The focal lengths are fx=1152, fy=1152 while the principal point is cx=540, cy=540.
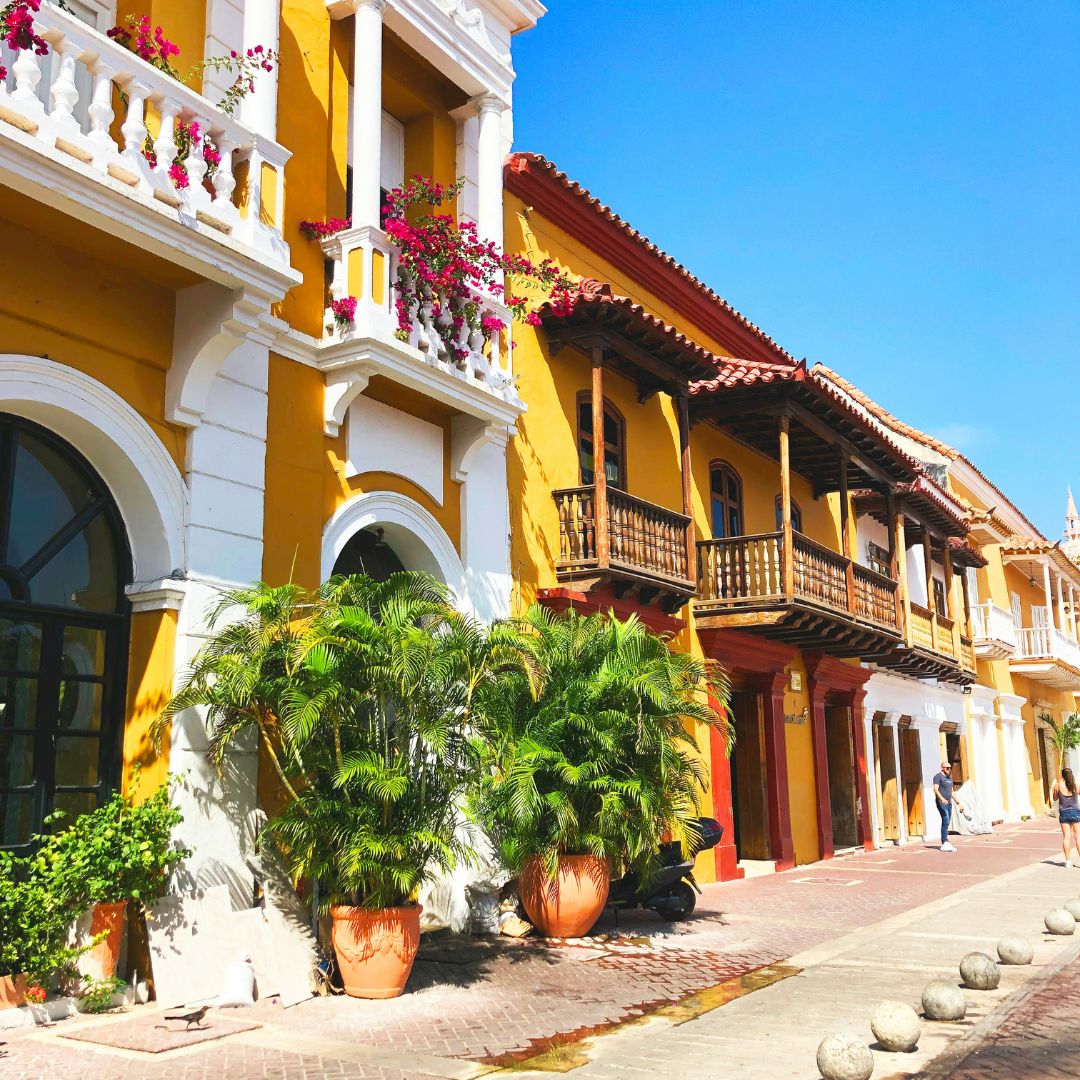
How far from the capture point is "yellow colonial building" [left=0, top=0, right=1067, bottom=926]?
7.35 m

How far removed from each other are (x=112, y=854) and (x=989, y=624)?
27524 millimetres

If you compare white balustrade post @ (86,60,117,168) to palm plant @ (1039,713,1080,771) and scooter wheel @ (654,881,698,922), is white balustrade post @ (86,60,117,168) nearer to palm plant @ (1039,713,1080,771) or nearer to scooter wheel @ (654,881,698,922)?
scooter wheel @ (654,881,698,922)

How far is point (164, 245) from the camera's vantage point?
7.38 m

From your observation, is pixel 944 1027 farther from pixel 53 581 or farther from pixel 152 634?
pixel 53 581

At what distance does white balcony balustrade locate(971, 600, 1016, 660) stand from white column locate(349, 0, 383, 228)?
75.0 feet

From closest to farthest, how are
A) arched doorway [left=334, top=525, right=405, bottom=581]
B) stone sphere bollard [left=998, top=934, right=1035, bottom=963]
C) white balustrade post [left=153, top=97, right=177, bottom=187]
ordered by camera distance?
white balustrade post [left=153, top=97, right=177, bottom=187] → stone sphere bollard [left=998, top=934, right=1035, bottom=963] → arched doorway [left=334, top=525, right=405, bottom=581]

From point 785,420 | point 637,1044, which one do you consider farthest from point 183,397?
point 785,420

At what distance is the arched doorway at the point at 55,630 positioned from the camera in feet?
23.8

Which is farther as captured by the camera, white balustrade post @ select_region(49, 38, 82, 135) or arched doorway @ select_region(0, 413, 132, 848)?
arched doorway @ select_region(0, 413, 132, 848)

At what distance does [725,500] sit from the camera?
17.6 metres

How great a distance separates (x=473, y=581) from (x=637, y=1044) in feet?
18.3

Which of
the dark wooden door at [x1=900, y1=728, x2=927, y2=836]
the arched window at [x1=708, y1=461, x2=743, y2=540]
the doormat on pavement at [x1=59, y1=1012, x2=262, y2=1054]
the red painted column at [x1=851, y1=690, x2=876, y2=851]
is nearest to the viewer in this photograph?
the doormat on pavement at [x1=59, y1=1012, x2=262, y2=1054]

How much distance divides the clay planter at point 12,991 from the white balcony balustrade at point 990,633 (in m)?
25.8

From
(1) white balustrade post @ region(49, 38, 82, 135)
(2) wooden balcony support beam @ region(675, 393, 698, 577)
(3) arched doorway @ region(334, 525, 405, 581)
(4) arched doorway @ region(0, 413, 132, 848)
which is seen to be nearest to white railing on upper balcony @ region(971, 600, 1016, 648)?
(2) wooden balcony support beam @ region(675, 393, 698, 577)
